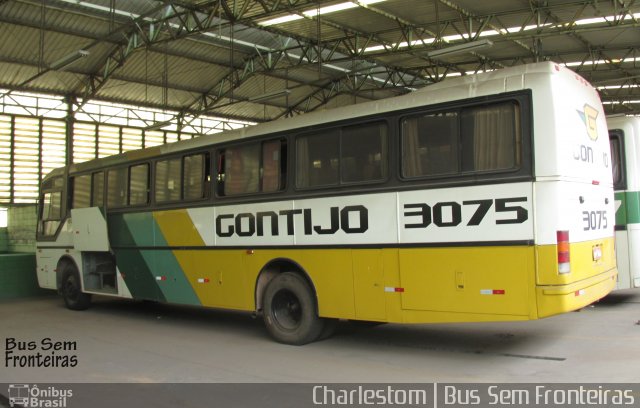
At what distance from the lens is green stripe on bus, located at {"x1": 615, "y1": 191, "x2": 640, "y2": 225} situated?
9836mm

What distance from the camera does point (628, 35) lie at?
18562 mm

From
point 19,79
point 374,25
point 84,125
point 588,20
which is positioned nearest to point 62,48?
point 19,79

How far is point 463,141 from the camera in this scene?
256 inches

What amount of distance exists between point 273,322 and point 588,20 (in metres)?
13.8

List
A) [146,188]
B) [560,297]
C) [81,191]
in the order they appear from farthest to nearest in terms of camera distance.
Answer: [81,191]
[146,188]
[560,297]

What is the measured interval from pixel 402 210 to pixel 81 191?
26.4 ft

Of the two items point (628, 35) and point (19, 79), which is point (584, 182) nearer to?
point (628, 35)

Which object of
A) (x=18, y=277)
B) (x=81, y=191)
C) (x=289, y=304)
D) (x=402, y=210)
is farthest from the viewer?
(x=18, y=277)

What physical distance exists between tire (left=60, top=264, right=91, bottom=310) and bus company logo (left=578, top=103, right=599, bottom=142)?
9993 mm

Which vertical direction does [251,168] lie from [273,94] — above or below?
below

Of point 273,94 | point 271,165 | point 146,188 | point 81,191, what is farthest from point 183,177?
point 273,94

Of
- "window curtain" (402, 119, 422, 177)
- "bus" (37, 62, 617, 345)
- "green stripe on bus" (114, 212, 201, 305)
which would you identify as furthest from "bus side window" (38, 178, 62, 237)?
"window curtain" (402, 119, 422, 177)

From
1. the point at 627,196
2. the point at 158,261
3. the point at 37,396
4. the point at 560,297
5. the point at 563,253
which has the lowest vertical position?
the point at 37,396

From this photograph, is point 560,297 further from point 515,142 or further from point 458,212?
point 515,142
